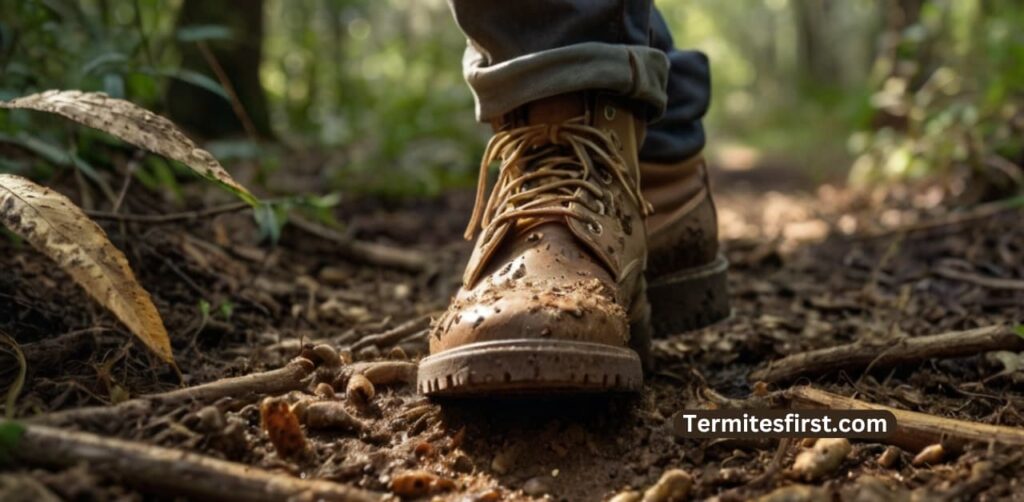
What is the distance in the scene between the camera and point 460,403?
1.48 meters

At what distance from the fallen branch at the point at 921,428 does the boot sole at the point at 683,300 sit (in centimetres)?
60

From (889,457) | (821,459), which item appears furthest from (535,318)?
(889,457)

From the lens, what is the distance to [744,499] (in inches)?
45.8

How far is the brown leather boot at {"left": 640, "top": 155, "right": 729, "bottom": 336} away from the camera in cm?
199

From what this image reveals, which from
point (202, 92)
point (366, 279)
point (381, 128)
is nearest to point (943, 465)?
point (366, 279)

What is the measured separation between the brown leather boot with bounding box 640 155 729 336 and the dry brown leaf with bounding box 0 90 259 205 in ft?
3.09

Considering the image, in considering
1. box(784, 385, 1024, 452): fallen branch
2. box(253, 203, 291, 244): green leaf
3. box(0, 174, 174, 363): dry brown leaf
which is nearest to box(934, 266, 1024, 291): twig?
box(784, 385, 1024, 452): fallen branch

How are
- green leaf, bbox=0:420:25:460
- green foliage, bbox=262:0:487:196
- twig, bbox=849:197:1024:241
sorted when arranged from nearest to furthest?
green leaf, bbox=0:420:25:460 → twig, bbox=849:197:1024:241 → green foliage, bbox=262:0:487:196

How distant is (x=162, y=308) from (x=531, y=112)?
0.91 metres

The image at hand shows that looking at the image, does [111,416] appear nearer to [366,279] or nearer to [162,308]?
[162,308]

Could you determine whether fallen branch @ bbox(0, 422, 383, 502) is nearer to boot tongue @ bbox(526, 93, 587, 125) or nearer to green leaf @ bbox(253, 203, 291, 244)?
boot tongue @ bbox(526, 93, 587, 125)

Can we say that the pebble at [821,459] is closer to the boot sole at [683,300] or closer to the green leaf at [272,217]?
the boot sole at [683,300]

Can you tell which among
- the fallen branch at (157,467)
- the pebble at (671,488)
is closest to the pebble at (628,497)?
the pebble at (671,488)

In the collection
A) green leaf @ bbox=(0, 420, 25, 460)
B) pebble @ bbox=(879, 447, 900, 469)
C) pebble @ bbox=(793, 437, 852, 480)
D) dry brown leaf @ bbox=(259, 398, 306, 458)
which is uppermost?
green leaf @ bbox=(0, 420, 25, 460)
